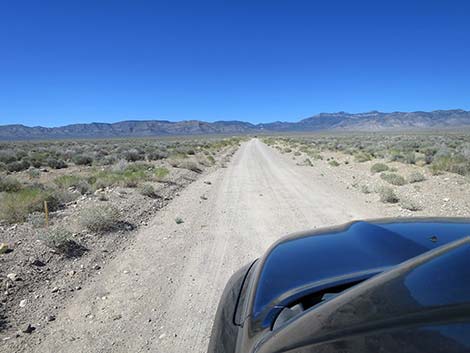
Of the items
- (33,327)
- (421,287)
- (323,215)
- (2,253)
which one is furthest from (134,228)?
(421,287)

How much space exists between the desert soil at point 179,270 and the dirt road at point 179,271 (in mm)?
12

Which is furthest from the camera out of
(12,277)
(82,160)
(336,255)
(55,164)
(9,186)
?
(82,160)

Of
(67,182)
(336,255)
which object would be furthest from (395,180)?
(67,182)

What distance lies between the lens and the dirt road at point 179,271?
3531 mm

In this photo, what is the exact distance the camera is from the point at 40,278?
488 centimetres

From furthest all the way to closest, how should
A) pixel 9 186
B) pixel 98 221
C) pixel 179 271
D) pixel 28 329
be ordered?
pixel 9 186 < pixel 98 221 < pixel 179 271 < pixel 28 329

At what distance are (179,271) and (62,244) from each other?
239cm

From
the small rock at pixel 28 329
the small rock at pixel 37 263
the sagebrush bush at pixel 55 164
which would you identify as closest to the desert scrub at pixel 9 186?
the small rock at pixel 37 263

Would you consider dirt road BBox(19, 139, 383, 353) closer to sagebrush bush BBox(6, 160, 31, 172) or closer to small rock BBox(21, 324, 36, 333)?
small rock BBox(21, 324, 36, 333)

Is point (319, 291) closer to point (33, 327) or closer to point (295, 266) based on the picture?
point (295, 266)

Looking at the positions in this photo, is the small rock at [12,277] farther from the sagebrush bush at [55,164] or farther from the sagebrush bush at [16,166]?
the sagebrush bush at [55,164]

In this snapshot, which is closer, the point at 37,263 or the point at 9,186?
the point at 37,263

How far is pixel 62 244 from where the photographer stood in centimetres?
587

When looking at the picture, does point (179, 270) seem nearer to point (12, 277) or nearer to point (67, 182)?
point (12, 277)
